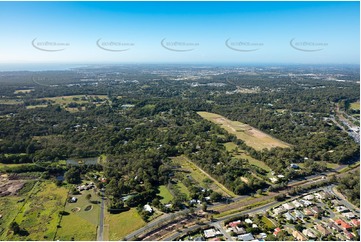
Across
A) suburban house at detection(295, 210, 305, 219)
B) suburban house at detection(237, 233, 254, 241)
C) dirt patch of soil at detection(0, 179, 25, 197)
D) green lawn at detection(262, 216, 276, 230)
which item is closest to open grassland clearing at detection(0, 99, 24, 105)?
dirt patch of soil at detection(0, 179, 25, 197)

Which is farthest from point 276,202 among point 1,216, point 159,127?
point 159,127

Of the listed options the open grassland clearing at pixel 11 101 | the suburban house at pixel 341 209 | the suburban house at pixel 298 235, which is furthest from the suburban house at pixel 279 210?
the open grassland clearing at pixel 11 101

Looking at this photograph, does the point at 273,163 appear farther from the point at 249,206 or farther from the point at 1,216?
the point at 1,216

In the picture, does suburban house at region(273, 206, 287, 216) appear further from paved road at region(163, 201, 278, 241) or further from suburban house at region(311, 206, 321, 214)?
suburban house at region(311, 206, 321, 214)

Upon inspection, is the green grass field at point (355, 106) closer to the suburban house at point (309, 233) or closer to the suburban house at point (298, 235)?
the suburban house at point (309, 233)

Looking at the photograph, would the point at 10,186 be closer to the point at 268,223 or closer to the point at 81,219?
the point at 81,219
